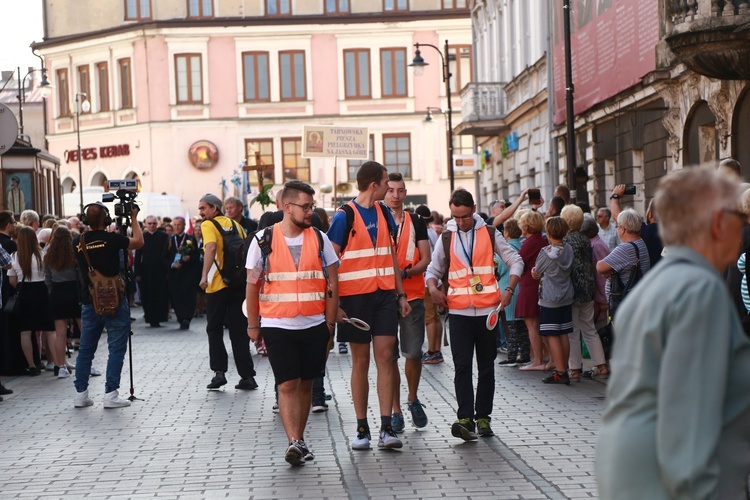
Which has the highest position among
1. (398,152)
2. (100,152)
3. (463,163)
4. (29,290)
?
(100,152)

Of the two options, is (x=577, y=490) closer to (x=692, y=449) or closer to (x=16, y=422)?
(x=692, y=449)

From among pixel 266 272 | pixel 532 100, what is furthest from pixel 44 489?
pixel 532 100

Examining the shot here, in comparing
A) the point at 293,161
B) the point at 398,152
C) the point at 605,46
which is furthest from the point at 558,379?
the point at 398,152

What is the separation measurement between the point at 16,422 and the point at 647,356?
29.6 feet

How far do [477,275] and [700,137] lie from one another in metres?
10.4

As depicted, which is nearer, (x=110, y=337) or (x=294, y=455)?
(x=294, y=455)

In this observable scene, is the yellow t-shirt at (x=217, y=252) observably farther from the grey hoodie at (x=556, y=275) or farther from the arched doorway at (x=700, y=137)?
the arched doorway at (x=700, y=137)

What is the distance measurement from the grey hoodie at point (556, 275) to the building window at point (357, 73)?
4643 cm

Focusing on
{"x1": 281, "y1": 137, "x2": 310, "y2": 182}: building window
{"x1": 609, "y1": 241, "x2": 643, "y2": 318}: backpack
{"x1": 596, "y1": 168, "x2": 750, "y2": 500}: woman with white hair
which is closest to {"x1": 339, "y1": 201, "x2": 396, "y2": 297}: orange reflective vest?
{"x1": 609, "y1": 241, "x2": 643, "y2": 318}: backpack

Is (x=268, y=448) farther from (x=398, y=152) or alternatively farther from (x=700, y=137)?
(x=398, y=152)

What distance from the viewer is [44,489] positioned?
7.98 m

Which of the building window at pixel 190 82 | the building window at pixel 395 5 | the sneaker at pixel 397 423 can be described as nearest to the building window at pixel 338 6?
the building window at pixel 395 5

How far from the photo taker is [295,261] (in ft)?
28.2

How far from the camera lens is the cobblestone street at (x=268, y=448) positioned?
305 inches
